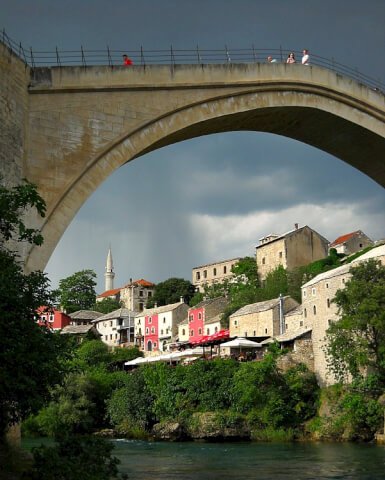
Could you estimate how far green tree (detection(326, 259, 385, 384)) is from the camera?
33375mm

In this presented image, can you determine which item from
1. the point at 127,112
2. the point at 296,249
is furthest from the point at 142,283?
the point at 127,112

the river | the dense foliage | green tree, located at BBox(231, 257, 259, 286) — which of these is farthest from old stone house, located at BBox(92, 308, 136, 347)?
the river

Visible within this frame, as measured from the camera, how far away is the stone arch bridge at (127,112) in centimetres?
1235

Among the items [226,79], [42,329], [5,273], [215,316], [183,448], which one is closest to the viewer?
[5,273]

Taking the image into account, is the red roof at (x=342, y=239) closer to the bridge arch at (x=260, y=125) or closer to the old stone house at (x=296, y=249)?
the old stone house at (x=296, y=249)

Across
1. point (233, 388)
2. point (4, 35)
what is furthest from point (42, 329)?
point (233, 388)

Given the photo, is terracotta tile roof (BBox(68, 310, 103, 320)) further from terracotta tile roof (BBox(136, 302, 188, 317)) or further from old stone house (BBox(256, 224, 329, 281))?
old stone house (BBox(256, 224, 329, 281))

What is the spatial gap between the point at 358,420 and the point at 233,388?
896cm

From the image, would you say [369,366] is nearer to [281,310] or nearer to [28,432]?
[281,310]

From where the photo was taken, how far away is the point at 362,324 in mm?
33469

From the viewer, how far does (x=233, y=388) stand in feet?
132

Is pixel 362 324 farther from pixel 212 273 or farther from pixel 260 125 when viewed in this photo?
pixel 212 273

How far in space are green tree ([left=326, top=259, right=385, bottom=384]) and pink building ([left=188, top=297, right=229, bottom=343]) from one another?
30.7 metres

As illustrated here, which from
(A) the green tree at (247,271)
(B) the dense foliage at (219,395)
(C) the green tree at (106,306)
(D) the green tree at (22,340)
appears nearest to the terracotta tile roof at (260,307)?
(B) the dense foliage at (219,395)
